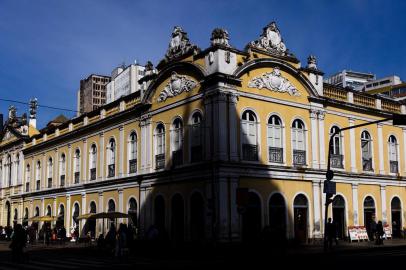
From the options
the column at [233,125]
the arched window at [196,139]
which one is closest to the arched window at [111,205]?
the arched window at [196,139]

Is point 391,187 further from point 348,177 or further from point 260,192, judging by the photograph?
point 260,192

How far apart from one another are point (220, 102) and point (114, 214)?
28.0 feet

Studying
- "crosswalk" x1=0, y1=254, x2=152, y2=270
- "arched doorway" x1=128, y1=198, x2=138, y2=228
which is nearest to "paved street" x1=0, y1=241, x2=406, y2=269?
"crosswalk" x1=0, y1=254, x2=152, y2=270

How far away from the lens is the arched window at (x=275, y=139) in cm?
2853

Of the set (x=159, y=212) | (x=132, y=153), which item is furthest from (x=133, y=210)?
(x=132, y=153)

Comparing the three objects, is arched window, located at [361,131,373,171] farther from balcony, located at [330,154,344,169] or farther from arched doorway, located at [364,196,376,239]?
balcony, located at [330,154,344,169]

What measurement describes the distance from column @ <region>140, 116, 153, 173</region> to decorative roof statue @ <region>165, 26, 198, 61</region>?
156 inches

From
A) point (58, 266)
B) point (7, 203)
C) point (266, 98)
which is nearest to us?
point (58, 266)

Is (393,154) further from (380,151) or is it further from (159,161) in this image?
(159,161)

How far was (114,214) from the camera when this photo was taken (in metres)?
29.5

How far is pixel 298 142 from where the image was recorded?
98.6 feet

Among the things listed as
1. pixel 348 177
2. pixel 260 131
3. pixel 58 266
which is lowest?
pixel 58 266

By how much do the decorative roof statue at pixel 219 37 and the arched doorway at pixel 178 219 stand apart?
26.6ft

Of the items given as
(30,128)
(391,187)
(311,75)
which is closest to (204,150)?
(311,75)
